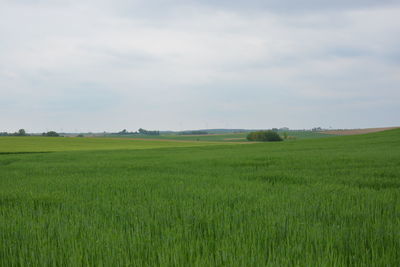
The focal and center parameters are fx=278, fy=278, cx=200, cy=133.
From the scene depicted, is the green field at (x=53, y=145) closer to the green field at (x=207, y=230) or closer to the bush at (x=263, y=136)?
the green field at (x=207, y=230)

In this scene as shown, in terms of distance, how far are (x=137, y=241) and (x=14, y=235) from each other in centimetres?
165

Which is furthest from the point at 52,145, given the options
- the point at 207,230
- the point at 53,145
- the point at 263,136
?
Result: the point at 263,136

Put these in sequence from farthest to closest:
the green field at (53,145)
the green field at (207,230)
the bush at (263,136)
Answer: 1. the bush at (263,136)
2. the green field at (53,145)
3. the green field at (207,230)

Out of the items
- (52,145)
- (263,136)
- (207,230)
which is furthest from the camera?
(263,136)

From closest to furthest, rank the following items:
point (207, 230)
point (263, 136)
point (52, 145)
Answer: point (207, 230), point (52, 145), point (263, 136)

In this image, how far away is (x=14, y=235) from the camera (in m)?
3.38

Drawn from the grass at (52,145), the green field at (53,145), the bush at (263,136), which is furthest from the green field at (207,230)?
the bush at (263,136)

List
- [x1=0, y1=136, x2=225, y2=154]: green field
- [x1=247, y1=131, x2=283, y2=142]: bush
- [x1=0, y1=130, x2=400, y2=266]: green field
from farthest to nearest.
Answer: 1. [x1=247, y1=131, x2=283, y2=142]: bush
2. [x1=0, y1=136, x2=225, y2=154]: green field
3. [x1=0, y1=130, x2=400, y2=266]: green field

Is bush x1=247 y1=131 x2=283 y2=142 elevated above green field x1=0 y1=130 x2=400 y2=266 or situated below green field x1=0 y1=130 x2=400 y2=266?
below

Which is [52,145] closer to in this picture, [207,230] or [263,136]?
[207,230]

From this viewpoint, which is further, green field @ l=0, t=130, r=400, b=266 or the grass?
the grass

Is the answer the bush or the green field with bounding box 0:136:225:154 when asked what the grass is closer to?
the green field with bounding box 0:136:225:154

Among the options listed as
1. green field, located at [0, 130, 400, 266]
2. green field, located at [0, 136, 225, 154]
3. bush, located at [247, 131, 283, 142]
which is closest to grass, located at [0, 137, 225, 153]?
green field, located at [0, 136, 225, 154]

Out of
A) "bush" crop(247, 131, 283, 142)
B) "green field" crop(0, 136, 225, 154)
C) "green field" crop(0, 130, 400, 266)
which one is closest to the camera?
"green field" crop(0, 130, 400, 266)
